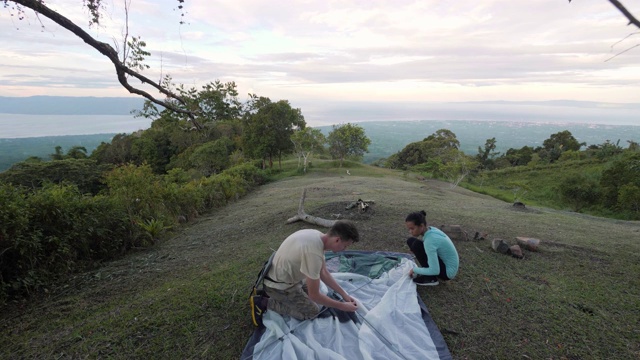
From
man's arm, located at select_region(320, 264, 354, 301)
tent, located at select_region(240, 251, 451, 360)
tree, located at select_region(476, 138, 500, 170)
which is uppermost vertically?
man's arm, located at select_region(320, 264, 354, 301)

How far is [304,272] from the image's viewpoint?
2.70 metres

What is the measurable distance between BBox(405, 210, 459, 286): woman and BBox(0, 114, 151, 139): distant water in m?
85.7

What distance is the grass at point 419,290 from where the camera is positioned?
296 cm

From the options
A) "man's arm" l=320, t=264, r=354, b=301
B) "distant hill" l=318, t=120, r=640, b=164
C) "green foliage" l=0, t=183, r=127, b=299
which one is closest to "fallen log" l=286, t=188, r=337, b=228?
"man's arm" l=320, t=264, r=354, b=301

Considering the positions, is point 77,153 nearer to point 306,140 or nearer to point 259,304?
point 306,140

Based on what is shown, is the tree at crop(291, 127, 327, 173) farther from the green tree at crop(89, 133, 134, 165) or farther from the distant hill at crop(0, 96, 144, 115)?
the distant hill at crop(0, 96, 144, 115)

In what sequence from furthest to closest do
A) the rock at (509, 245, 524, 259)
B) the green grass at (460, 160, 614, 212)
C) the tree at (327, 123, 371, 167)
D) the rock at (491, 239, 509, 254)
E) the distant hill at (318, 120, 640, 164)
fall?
the distant hill at (318, 120, 640, 164) → the tree at (327, 123, 371, 167) → the green grass at (460, 160, 614, 212) → the rock at (491, 239, 509, 254) → the rock at (509, 245, 524, 259)

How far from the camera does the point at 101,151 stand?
1369 inches

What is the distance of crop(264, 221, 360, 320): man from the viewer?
8.81ft

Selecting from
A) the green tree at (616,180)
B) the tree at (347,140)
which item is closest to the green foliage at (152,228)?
the tree at (347,140)

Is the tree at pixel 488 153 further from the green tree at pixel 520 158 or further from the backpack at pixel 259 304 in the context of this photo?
the backpack at pixel 259 304

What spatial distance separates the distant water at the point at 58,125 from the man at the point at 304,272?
85.6 metres

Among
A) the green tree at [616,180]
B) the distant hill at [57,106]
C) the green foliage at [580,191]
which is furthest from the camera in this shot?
the distant hill at [57,106]

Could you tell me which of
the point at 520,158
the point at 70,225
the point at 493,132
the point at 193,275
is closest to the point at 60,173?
the point at 70,225
